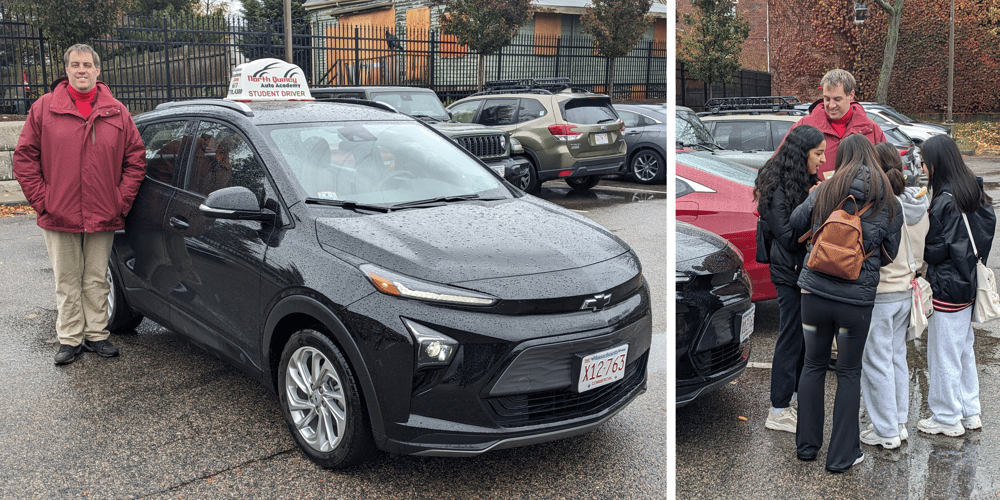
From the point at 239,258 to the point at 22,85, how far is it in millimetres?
12222

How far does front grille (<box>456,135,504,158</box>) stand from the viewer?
458 inches

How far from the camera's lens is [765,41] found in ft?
105

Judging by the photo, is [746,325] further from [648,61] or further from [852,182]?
[648,61]

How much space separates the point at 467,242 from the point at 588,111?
33.3 feet

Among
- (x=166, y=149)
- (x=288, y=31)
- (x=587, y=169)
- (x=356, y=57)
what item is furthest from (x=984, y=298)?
(x=356, y=57)

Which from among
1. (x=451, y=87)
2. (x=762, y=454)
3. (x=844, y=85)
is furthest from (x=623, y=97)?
(x=762, y=454)

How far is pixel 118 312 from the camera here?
570cm

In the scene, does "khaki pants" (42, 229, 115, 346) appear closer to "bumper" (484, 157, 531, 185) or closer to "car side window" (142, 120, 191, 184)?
"car side window" (142, 120, 191, 184)

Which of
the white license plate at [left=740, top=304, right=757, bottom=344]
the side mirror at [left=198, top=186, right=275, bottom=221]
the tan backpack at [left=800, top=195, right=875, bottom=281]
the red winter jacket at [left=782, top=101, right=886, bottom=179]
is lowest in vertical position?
the white license plate at [left=740, top=304, right=757, bottom=344]

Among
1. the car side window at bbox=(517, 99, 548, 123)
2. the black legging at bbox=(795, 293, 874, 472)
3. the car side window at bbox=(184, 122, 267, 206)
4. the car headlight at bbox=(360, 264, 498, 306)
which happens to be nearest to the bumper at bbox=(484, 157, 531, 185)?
the car side window at bbox=(517, 99, 548, 123)

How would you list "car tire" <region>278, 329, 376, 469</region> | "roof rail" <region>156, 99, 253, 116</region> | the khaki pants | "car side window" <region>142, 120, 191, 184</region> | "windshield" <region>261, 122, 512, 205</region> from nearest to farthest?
"car tire" <region>278, 329, 376, 469</region> < "windshield" <region>261, 122, 512, 205</region> < "roof rail" <region>156, 99, 253, 116</region> < "car side window" <region>142, 120, 191, 184</region> < the khaki pants

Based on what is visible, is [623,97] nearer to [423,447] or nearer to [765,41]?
[765,41]

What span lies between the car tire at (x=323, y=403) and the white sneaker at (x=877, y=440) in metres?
2.44

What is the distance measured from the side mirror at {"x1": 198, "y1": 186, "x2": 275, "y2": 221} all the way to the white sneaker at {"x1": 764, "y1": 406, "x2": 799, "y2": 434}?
270cm
